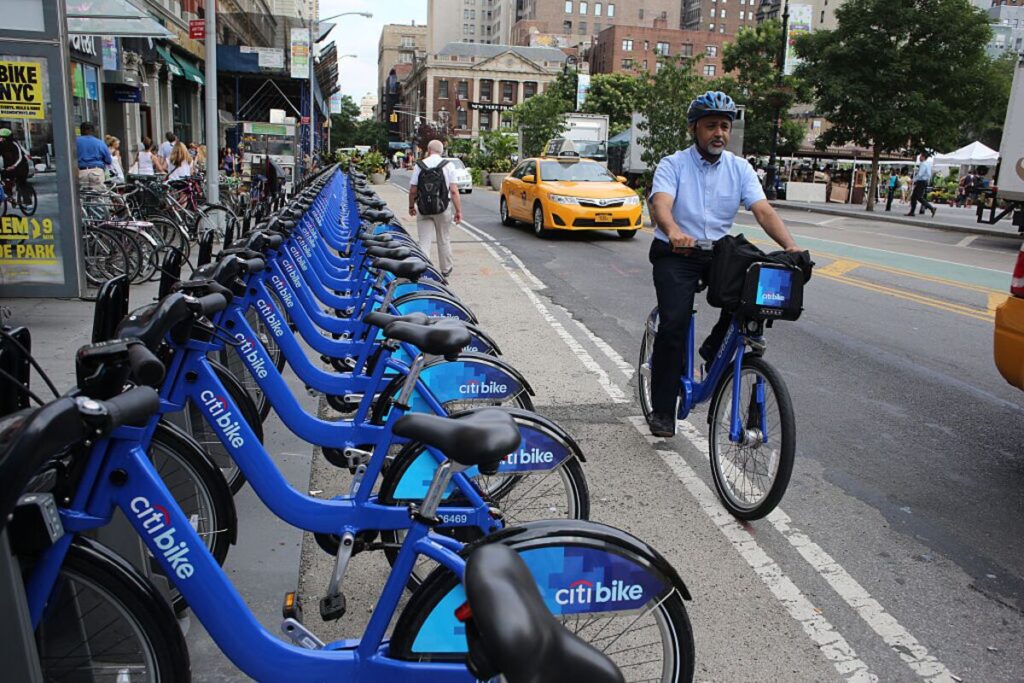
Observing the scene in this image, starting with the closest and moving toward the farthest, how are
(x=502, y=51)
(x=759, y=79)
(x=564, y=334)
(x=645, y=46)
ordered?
1. (x=564, y=334)
2. (x=759, y=79)
3. (x=645, y=46)
4. (x=502, y=51)

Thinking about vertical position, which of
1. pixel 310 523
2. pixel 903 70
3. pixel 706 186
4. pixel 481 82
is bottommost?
pixel 310 523

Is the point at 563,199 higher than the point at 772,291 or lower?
Answer: lower

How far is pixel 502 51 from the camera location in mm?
137125

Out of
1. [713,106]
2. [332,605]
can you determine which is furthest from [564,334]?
[332,605]

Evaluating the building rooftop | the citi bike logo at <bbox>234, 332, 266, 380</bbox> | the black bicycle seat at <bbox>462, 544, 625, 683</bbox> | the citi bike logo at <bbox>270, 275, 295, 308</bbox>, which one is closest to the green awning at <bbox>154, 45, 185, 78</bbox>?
the citi bike logo at <bbox>270, 275, 295, 308</bbox>

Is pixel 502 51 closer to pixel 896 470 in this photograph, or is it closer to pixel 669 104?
pixel 669 104

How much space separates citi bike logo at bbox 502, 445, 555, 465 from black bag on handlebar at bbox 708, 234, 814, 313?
1.57m

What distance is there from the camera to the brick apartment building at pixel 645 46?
122 m

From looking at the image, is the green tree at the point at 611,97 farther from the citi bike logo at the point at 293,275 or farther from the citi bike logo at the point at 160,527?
the citi bike logo at the point at 160,527

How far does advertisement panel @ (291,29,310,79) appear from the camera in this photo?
3197 cm

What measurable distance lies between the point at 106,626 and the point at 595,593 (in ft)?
4.09

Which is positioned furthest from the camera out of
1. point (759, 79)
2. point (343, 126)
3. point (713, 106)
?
point (343, 126)

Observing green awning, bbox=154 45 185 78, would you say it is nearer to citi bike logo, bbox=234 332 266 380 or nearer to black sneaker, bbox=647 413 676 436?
black sneaker, bbox=647 413 676 436

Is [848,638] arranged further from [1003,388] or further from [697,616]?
[1003,388]
